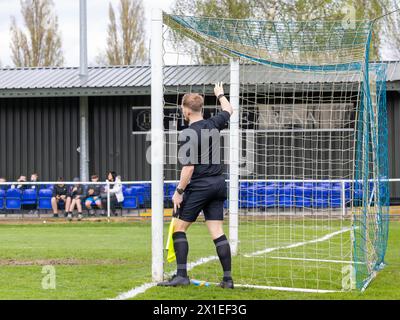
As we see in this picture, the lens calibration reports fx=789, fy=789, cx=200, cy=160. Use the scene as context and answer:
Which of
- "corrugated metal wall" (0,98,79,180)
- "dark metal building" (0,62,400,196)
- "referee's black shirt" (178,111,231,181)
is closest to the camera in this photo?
"referee's black shirt" (178,111,231,181)

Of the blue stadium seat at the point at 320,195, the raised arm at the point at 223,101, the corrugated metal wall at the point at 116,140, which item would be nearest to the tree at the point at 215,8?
the corrugated metal wall at the point at 116,140

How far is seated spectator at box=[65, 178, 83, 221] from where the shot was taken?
22.2m

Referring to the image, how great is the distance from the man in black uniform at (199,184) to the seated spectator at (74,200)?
13867 mm

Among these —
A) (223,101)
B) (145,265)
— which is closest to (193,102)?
(223,101)

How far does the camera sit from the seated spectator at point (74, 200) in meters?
22.2

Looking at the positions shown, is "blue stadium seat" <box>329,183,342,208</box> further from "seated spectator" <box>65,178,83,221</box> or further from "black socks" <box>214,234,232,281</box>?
"black socks" <box>214,234,232,281</box>

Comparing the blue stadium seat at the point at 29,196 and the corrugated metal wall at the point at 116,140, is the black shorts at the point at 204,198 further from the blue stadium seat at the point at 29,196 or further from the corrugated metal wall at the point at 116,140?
the corrugated metal wall at the point at 116,140

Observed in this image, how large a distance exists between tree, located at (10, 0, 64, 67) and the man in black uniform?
146 feet

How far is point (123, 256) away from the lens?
12.2m

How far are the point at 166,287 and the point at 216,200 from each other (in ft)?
3.59

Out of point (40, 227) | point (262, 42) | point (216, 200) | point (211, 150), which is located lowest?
point (40, 227)

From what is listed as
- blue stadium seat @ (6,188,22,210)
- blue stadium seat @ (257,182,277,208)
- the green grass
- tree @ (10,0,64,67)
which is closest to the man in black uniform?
the green grass
